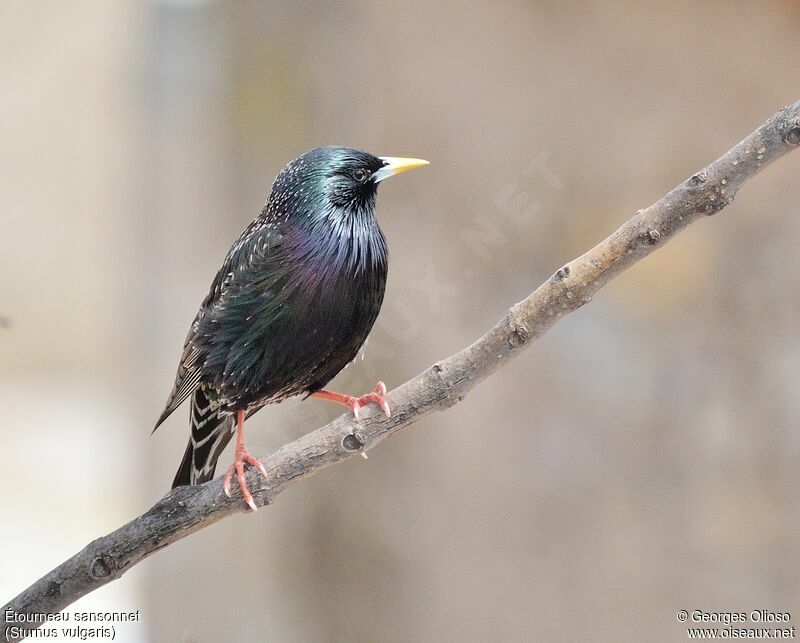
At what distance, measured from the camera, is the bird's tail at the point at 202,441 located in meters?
1.64

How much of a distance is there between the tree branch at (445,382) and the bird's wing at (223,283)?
0.18 meters

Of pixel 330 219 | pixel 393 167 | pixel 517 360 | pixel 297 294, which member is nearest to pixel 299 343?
pixel 297 294

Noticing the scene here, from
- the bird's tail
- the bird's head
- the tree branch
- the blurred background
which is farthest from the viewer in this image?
the blurred background

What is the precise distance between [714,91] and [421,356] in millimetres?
1160

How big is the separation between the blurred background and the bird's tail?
959mm

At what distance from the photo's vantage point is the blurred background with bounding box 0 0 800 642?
259 centimetres

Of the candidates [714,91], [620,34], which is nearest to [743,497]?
[714,91]

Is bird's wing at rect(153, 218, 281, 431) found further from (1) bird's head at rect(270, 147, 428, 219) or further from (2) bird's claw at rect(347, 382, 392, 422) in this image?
(2) bird's claw at rect(347, 382, 392, 422)

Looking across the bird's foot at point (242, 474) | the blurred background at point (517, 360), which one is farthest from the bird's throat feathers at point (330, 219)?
the blurred background at point (517, 360)

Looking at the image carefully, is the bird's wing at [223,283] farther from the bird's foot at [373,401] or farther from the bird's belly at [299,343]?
the bird's foot at [373,401]

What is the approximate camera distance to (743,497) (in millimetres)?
2592

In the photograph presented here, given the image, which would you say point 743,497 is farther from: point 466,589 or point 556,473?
point 466,589

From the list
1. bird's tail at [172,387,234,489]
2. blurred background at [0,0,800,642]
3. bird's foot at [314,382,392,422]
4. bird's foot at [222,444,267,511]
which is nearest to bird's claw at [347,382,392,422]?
bird's foot at [314,382,392,422]

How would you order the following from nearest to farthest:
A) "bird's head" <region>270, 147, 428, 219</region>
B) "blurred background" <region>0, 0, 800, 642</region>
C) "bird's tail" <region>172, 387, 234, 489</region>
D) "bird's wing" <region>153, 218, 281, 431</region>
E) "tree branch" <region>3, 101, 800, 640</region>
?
1. "tree branch" <region>3, 101, 800, 640</region>
2. "bird's head" <region>270, 147, 428, 219</region>
3. "bird's wing" <region>153, 218, 281, 431</region>
4. "bird's tail" <region>172, 387, 234, 489</region>
5. "blurred background" <region>0, 0, 800, 642</region>
